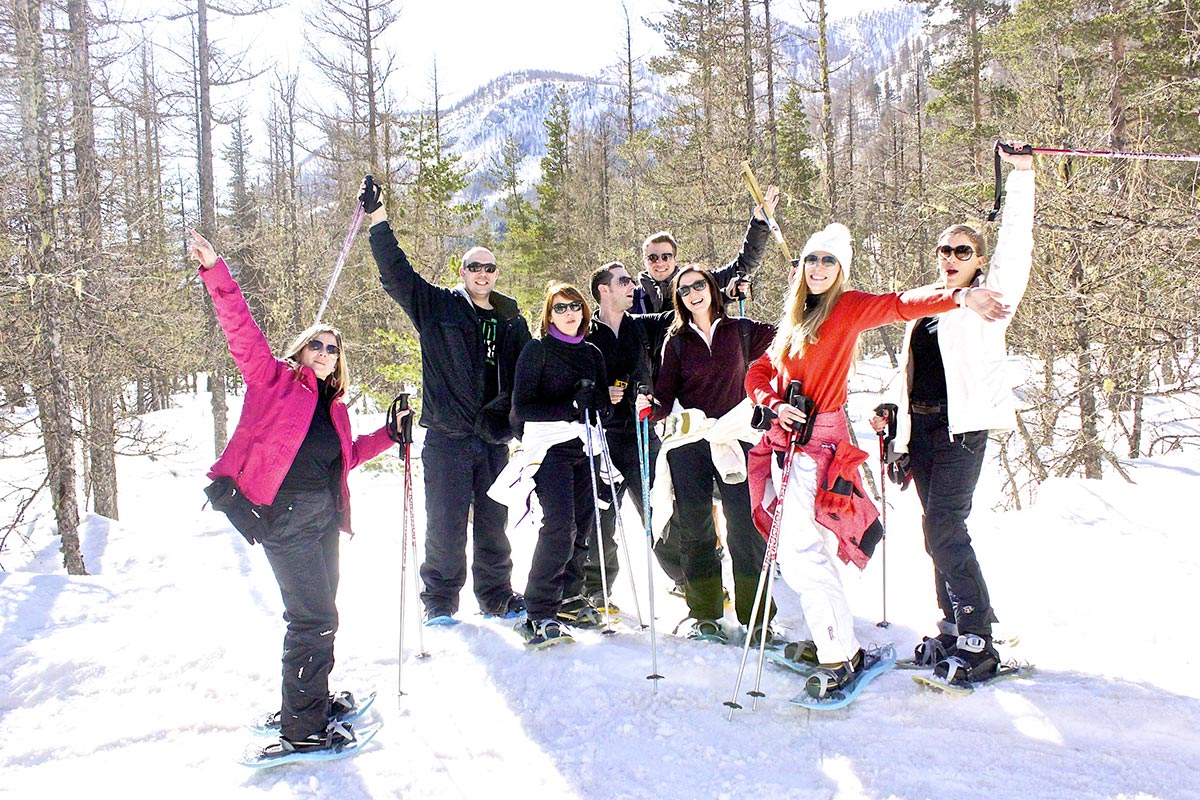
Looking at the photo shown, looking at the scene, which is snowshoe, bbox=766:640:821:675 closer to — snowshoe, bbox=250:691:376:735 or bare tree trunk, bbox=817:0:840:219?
snowshoe, bbox=250:691:376:735

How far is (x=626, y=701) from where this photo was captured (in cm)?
373

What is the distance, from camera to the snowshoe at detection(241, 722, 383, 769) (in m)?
3.30

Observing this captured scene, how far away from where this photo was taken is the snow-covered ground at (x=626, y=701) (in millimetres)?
3061

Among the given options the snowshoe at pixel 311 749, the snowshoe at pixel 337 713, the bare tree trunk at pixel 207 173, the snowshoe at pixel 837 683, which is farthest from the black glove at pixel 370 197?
the bare tree trunk at pixel 207 173

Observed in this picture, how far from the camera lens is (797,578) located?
3652 mm

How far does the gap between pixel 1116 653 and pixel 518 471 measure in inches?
138

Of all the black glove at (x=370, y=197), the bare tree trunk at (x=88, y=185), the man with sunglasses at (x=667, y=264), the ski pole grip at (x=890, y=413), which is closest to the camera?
the ski pole grip at (x=890, y=413)

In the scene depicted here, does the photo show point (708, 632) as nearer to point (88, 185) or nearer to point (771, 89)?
point (88, 185)

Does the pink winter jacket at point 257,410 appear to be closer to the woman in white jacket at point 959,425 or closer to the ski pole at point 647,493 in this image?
the ski pole at point 647,493

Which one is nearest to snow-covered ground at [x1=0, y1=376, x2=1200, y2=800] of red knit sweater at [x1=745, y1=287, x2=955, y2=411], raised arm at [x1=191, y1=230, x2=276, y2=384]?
red knit sweater at [x1=745, y1=287, x2=955, y2=411]

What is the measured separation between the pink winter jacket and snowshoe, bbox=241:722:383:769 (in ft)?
3.68

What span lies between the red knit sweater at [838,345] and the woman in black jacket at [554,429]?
47.9 inches

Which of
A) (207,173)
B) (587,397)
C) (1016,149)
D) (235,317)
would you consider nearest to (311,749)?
(235,317)

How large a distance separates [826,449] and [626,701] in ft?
5.38
